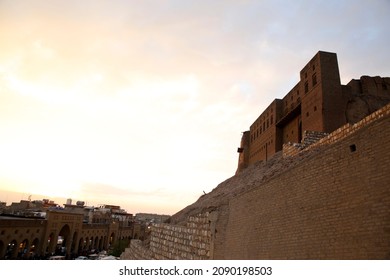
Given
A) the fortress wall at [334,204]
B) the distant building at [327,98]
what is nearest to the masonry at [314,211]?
the fortress wall at [334,204]

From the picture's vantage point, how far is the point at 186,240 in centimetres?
1230

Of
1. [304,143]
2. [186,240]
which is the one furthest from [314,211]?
[186,240]

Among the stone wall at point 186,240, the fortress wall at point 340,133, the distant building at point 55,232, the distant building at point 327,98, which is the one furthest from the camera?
the distant building at point 55,232

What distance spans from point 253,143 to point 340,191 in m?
26.4

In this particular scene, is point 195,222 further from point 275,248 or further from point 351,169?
point 351,169

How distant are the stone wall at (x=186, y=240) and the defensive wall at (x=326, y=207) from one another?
0.40 m

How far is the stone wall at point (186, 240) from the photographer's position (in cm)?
1088

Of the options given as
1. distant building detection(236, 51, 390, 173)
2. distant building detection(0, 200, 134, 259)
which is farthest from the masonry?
distant building detection(0, 200, 134, 259)

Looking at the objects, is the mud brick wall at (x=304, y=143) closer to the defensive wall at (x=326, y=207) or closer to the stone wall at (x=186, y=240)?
the defensive wall at (x=326, y=207)

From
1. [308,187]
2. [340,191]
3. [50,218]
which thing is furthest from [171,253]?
[50,218]

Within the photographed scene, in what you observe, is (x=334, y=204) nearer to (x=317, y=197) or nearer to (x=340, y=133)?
(x=317, y=197)

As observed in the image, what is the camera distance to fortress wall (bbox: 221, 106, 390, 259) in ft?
16.7

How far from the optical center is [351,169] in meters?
5.86

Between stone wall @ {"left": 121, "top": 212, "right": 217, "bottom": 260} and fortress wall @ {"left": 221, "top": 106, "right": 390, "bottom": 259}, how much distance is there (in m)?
2.16
